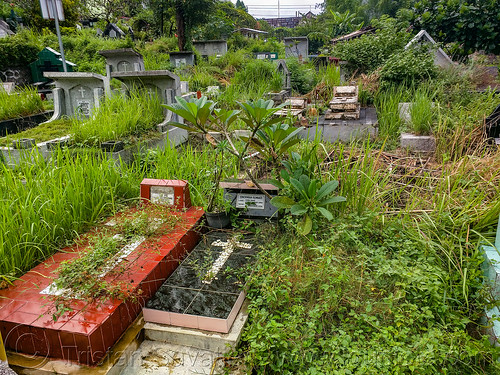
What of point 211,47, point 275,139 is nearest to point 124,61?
point 275,139

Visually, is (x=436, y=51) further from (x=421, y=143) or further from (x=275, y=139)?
(x=275, y=139)

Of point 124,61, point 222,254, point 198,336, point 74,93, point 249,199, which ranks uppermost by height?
point 124,61

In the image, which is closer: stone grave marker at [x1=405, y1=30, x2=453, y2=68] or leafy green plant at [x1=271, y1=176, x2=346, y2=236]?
leafy green plant at [x1=271, y1=176, x2=346, y2=236]

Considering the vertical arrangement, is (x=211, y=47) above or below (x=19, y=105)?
above

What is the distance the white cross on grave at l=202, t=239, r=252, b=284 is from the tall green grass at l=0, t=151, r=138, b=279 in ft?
3.31

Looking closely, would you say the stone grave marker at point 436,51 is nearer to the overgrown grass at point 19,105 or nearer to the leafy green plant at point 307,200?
the leafy green plant at point 307,200

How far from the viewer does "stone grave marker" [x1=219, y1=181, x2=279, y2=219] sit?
285cm

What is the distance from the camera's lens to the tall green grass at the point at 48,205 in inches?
84.2

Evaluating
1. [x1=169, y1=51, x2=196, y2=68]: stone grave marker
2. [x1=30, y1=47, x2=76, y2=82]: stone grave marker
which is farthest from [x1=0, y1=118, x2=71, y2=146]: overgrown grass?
[x1=30, y1=47, x2=76, y2=82]: stone grave marker

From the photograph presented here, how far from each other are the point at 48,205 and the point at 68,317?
38.5 inches

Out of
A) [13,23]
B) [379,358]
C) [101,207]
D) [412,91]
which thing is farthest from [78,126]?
[13,23]

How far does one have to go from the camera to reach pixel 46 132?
4.76 metres

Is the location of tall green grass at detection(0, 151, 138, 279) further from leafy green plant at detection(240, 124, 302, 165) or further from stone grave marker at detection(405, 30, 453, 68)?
stone grave marker at detection(405, 30, 453, 68)

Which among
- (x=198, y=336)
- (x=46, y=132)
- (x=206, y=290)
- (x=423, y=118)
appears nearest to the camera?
(x=198, y=336)
